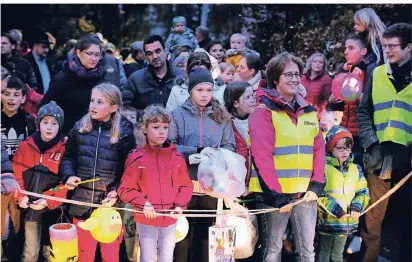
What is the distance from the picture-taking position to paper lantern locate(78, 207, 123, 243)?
4695 millimetres

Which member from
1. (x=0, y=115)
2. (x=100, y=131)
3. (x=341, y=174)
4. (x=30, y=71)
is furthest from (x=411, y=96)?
(x=30, y=71)

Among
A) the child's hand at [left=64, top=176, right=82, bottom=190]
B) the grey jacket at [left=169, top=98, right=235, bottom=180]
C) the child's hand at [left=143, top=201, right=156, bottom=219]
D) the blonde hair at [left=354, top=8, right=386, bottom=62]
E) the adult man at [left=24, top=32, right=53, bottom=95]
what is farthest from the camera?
the adult man at [left=24, top=32, right=53, bottom=95]

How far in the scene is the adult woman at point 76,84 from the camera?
5.78m

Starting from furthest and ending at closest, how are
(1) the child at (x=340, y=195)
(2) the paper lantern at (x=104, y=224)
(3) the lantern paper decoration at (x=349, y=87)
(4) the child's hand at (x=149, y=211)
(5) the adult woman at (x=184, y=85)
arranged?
(3) the lantern paper decoration at (x=349, y=87) < (5) the adult woman at (x=184, y=85) < (1) the child at (x=340, y=195) < (2) the paper lantern at (x=104, y=224) < (4) the child's hand at (x=149, y=211)

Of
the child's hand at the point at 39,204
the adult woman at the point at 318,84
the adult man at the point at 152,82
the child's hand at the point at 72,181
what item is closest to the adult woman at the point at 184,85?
the adult man at the point at 152,82

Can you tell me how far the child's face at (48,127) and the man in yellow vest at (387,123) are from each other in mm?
2614

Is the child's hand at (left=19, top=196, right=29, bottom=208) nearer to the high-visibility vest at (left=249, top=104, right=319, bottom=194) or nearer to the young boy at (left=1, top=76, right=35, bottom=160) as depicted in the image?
the young boy at (left=1, top=76, right=35, bottom=160)

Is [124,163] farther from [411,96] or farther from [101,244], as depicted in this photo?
[411,96]

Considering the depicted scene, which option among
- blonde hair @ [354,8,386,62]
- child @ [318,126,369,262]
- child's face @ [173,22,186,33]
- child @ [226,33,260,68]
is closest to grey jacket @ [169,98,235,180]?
child @ [318,126,369,262]

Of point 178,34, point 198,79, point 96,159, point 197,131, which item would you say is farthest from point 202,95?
point 178,34

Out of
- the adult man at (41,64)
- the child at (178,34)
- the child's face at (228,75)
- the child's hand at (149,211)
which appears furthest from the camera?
the child at (178,34)

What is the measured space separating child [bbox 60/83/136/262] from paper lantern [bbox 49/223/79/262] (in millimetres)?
124

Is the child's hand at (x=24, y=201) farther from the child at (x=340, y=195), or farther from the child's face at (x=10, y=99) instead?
the child at (x=340, y=195)

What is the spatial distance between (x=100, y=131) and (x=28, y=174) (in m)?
0.82
